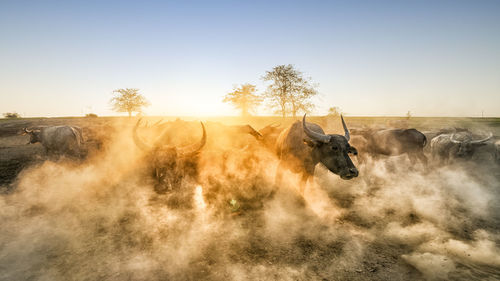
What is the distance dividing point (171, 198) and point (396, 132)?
1248 cm

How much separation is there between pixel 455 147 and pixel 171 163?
14503mm

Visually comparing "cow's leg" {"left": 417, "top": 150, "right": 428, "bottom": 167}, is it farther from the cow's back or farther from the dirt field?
the cow's back

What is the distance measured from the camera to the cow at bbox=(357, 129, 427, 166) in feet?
35.2

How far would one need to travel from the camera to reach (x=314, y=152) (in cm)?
590

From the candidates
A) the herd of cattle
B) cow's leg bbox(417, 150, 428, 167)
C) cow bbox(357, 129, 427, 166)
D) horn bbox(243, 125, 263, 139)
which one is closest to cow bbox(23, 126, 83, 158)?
the herd of cattle

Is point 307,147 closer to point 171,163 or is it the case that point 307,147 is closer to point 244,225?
point 244,225

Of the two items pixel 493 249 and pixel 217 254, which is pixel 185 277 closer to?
pixel 217 254

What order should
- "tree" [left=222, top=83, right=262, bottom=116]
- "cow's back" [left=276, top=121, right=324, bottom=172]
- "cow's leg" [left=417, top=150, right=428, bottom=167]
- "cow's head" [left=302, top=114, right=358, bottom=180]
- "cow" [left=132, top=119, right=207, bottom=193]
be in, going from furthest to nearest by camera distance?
"tree" [left=222, top=83, right=262, bottom=116] < "cow's leg" [left=417, top=150, right=428, bottom=167] < "cow's back" [left=276, top=121, right=324, bottom=172] < "cow" [left=132, top=119, right=207, bottom=193] < "cow's head" [left=302, top=114, right=358, bottom=180]

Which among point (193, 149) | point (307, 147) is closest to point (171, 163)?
point (193, 149)

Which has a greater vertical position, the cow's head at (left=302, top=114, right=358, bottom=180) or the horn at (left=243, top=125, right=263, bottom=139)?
the horn at (left=243, top=125, right=263, bottom=139)

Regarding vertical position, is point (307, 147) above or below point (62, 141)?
below

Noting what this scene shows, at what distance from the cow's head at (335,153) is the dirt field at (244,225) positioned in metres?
1.64

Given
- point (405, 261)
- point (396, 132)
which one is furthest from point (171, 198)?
point (396, 132)

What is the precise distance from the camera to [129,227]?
5.29 meters
